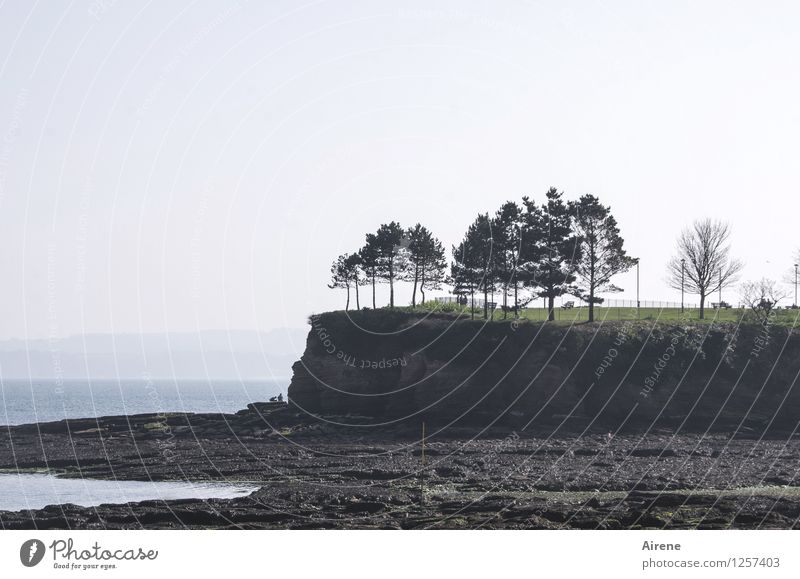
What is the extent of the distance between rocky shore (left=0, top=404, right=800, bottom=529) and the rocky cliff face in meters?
5.01

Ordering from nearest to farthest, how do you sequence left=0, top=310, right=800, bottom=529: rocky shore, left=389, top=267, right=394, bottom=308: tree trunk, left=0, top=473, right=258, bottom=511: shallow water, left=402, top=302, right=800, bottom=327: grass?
left=0, top=310, right=800, bottom=529: rocky shore → left=0, top=473, right=258, bottom=511: shallow water → left=402, top=302, right=800, bottom=327: grass → left=389, top=267, right=394, bottom=308: tree trunk

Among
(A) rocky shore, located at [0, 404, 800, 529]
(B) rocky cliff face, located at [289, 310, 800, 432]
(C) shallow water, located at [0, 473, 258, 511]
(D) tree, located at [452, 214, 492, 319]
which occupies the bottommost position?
(C) shallow water, located at [0, 473, 258, 511]

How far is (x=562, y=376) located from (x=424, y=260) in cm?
3101

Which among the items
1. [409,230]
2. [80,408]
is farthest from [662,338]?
[80,408]

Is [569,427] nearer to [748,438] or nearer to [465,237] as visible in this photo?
[748,438]

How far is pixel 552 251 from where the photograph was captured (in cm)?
11212

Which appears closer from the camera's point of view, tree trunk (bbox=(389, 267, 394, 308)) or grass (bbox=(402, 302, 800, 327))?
grass (bbox=(402, 302, 800, 327))

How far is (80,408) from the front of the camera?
19888 cm

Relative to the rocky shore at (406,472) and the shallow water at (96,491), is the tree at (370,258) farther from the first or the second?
the shallow water at (96,491)

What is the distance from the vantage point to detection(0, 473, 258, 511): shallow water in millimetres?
59156

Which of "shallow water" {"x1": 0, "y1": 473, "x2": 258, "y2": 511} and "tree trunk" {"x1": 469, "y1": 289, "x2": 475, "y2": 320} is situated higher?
"tree trunk" {"x1": 469, "y1": 289, "x2": 475, "y2": 320}

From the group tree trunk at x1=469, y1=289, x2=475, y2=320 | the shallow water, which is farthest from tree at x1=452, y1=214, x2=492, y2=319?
the shallow water

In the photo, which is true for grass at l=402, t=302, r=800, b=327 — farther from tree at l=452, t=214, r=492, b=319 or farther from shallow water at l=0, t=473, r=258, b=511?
shallow water at l=0, t=473, r=258, b=511
